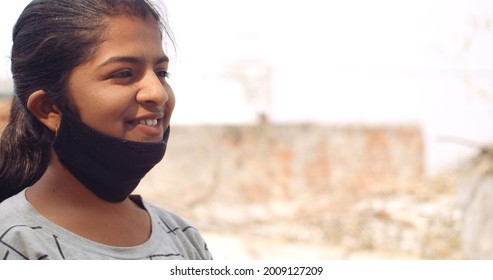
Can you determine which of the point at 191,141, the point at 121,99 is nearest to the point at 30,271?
the point at 121,99

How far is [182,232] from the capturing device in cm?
183

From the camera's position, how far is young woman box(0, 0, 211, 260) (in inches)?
61.0

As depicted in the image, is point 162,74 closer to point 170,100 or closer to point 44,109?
point 170,100

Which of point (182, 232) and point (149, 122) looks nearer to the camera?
point (149, 122)

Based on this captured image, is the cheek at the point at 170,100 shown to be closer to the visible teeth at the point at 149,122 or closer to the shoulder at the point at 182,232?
the visible teeth at the point at 149,122

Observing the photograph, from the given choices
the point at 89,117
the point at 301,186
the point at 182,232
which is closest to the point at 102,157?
the point at 89,117

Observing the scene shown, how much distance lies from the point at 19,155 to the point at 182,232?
386mm

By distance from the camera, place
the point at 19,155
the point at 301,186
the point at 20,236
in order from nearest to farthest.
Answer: the point at 20,236 → the point at 19,155 → the point at 301,186

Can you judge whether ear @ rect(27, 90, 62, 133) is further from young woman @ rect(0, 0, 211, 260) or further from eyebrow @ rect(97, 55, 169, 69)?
eyebrow @ rect(97, 55, 169, 69)

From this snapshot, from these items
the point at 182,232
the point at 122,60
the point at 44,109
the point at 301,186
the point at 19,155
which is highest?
the point at 122,60

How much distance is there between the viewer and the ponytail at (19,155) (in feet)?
5.69

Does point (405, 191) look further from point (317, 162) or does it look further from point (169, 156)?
point (169, 156)

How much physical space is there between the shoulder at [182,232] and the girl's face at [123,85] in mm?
260

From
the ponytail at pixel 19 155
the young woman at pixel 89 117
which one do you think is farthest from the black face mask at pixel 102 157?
the ponytail at pixel 19 155
